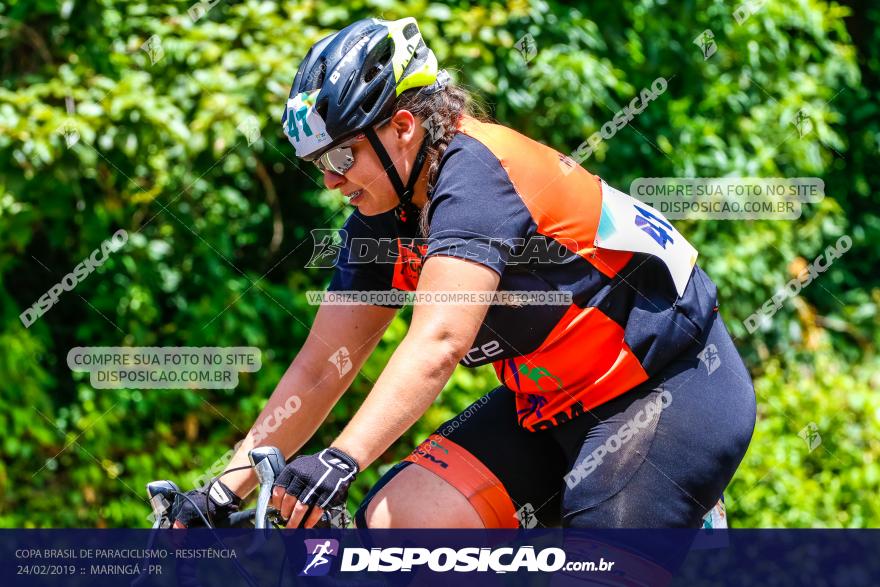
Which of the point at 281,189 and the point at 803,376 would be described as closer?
the point at 281,189

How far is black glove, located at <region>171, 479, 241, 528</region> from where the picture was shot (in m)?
2.29

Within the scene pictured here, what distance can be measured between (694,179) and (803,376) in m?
1.49

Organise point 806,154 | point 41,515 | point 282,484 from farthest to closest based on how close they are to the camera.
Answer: point 806,154, point 41,515, point 282,484

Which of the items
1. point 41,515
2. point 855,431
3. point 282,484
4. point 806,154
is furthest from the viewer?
point 806,154

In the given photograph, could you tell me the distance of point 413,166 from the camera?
2406 mm

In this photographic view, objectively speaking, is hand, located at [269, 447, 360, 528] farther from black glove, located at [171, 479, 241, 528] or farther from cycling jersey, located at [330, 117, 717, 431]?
cycling jersey, located at [330, 117, 717, 431]

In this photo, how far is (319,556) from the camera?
2.17m

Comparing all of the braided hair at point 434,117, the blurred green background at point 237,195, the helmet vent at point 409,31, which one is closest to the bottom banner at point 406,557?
the braided hair at point 434,117

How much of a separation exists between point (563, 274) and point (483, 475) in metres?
0.51

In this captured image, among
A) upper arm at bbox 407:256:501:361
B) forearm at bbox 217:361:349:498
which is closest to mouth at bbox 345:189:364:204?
upper arm at bbox 407:256:501:361

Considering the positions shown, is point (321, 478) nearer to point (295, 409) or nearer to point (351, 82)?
point (295, 409)

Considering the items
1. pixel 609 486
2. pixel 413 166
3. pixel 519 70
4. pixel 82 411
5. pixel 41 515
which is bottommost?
pixel 41 515

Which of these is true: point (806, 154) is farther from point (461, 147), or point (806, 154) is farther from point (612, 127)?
point (461, 147)

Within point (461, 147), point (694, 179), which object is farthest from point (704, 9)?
point (461, 147)
